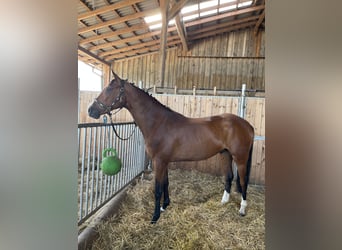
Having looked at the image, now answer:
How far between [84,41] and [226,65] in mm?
4739

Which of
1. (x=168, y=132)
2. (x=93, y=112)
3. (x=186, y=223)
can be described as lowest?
(x=186, y=223)

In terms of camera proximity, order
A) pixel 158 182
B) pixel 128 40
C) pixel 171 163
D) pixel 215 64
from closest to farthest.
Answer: pixel 158 182 < pixel 171 163 < pixel 128 40 < pixel 215 64

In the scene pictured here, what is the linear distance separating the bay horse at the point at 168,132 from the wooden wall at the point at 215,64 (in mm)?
6020

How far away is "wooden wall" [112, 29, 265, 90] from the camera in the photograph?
7.97 m

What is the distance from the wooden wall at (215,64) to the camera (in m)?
7.97

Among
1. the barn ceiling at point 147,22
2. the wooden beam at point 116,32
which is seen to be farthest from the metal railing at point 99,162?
the wooden beam at point 116,32

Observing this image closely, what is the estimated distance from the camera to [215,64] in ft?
27.0

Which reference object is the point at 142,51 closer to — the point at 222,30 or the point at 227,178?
the point at 222,30

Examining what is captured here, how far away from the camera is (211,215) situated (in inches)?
85.3

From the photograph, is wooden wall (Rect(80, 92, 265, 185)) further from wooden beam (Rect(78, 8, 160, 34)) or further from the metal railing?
wooden beam (Rect(78, 8, 160, 34))

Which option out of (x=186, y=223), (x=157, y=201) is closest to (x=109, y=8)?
(x=157, y=201)

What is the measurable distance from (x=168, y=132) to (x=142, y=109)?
324 mm
